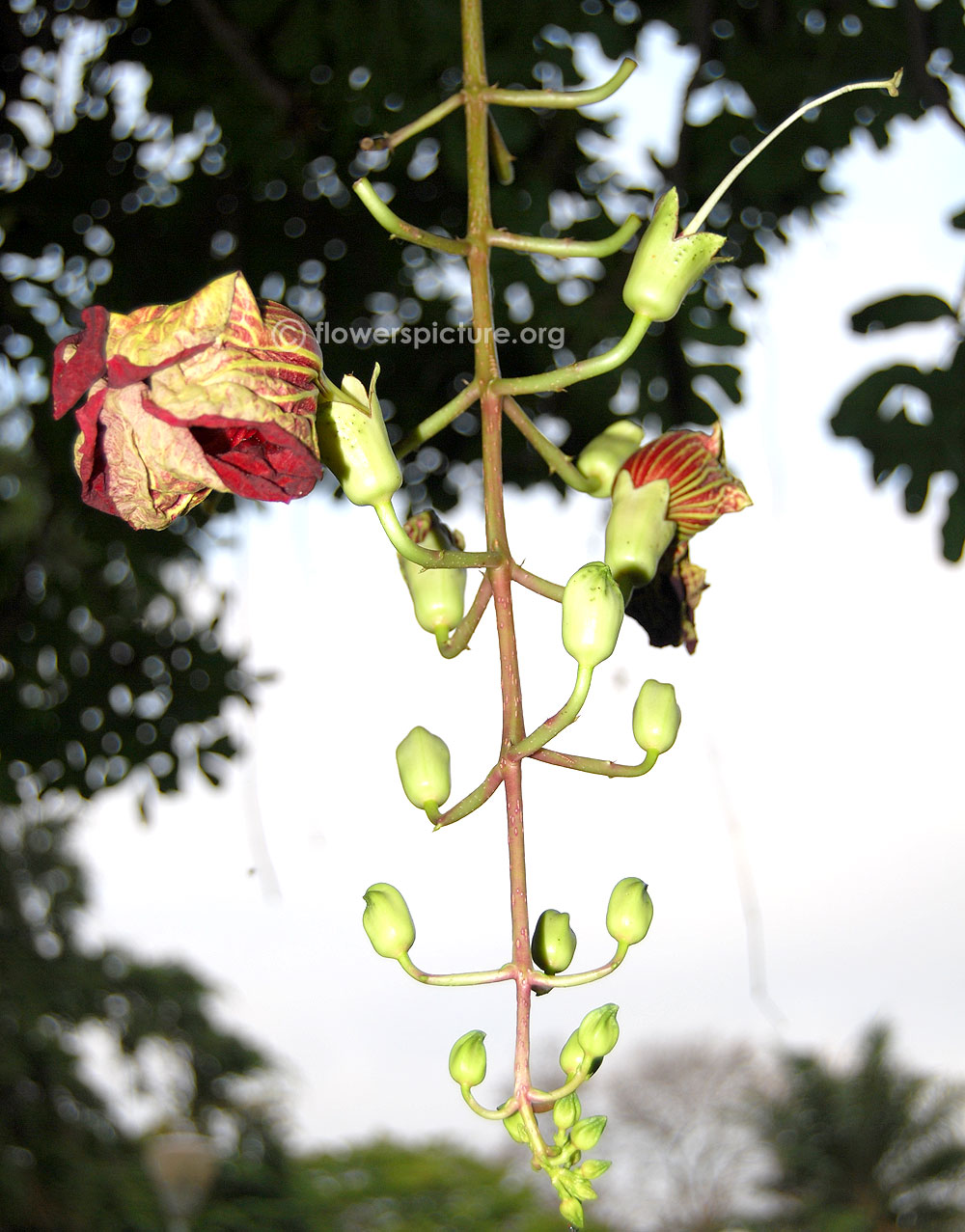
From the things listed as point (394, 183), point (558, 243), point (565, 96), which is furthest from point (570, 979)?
point (394, 183)

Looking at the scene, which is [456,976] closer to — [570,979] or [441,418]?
[570,979]

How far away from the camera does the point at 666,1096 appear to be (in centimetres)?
1563

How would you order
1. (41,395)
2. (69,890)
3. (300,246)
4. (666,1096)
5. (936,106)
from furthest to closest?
(666,1096) < (69,890) < (41,395) < (300,246) < (936,106)

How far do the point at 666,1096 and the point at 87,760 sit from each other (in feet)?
48.1

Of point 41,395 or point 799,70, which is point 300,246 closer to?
point 41,395

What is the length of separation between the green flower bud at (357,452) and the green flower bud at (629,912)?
0.25 metres

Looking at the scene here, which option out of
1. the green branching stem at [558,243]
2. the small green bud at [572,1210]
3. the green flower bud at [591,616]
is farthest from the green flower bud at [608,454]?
the small green bud at [572,1210]

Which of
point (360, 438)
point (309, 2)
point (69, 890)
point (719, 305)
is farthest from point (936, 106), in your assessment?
point (69, 890)

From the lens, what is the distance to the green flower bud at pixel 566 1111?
0.59 m

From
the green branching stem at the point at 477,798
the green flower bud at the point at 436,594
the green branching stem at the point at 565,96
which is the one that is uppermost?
the green branching stem at the point at 565,96

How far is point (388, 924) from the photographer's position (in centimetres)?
64

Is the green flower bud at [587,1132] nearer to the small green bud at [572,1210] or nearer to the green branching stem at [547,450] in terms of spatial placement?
the small green bud at [572,1210]

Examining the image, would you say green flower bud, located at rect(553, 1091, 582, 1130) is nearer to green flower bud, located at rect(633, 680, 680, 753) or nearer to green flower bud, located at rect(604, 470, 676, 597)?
green flower bud, located at rect(633, 680, 680, 753)

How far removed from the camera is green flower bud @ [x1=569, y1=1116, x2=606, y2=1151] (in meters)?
0.59
